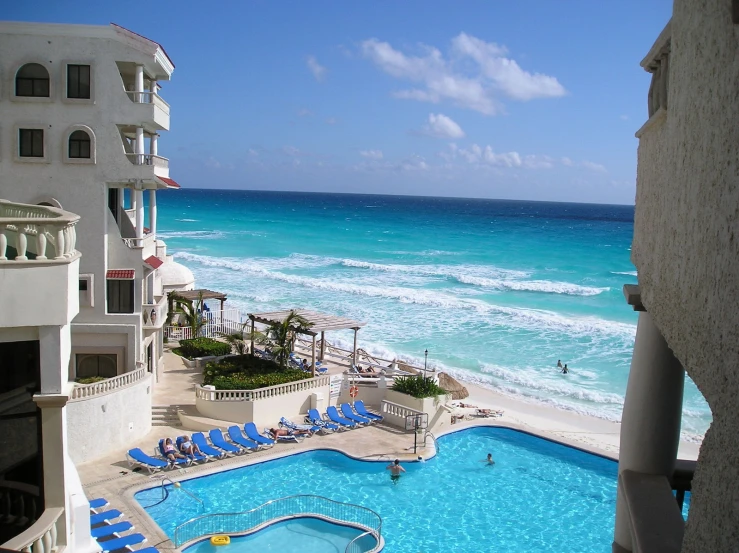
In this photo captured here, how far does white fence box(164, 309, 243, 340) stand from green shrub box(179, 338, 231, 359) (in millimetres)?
A: 1132

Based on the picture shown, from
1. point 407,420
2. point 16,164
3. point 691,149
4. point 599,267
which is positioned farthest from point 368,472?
point 599,267

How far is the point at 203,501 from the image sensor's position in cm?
1867

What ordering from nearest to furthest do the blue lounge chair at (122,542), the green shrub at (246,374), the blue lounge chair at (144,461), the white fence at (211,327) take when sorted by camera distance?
1. the blue lounge chair at (122,542)
2. the blue lounge chair at (144,461)
3. the green shrub at (246,374)
4. the white fence at (211,327)

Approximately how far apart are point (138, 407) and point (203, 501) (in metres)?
4.08

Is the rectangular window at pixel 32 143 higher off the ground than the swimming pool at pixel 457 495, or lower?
higher

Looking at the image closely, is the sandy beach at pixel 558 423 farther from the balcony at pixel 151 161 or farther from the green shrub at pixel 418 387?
the balcony at pixel 151 161

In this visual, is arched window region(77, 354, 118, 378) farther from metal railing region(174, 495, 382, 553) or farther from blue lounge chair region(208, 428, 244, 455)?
metal railing region(174, 495, 382, 553)

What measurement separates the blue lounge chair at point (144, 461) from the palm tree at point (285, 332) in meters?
7.58

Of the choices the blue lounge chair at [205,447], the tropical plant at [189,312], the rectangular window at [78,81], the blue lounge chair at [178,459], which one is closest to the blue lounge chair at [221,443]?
the blue lounge chair at [205,447]

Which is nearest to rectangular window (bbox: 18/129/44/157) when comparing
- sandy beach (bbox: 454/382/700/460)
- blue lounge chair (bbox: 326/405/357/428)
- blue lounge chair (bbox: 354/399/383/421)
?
blue lounge chair (bbox: 326/405/357/428)

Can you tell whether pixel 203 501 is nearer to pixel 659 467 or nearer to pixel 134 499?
pixel 134 499

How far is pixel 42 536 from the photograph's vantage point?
22.4 ft

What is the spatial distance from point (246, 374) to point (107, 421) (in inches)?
248

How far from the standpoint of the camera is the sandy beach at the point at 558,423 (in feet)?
82.2
